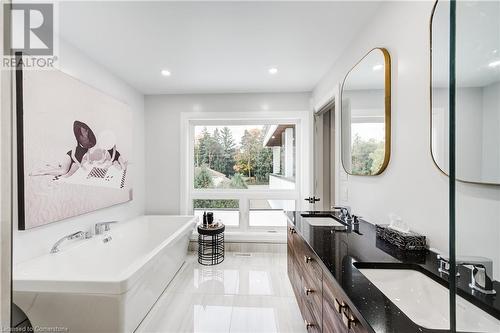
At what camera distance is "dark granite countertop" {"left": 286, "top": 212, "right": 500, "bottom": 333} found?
667 millimetres

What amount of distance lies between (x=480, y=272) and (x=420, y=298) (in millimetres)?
273

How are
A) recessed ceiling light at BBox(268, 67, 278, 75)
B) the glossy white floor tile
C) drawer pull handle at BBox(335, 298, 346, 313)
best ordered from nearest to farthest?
1. drawer pull handle at BBox(335, 298, 346, 313)
2. the glossy white floor tile
3. recessed ceiling light at BBox(268, 67, 278, 75)

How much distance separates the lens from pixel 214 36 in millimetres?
1950

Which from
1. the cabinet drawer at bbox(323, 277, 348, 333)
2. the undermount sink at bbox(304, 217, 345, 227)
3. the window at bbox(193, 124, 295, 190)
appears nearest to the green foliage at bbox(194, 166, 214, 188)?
the window at bbox(193, 124, 295, 190)

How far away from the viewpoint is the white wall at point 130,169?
1.76 metres

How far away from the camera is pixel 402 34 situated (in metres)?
1.37

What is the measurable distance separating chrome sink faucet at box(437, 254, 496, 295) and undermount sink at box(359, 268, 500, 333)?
103 millimetres

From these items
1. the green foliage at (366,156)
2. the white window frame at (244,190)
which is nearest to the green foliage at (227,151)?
the white window frame at (244,190)

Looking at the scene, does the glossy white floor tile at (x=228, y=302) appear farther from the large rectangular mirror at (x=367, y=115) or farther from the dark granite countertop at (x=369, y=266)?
the large rectangular mirror at (x=367, y=115)

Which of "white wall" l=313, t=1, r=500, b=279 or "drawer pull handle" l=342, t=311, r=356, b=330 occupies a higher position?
"white wall" l=313, t=1, r=500, b=279

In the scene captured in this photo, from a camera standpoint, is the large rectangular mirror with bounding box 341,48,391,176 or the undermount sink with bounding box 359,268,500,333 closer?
the undermount sink with bounding box 359,268,500,333

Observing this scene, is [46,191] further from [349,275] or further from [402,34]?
[402,34]

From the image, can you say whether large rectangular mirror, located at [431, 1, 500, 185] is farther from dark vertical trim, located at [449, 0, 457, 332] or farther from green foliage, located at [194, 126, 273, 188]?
green foliage, located at [194, 126, 273, 188]

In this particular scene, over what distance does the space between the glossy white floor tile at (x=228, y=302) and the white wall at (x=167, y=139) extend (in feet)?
3.85
